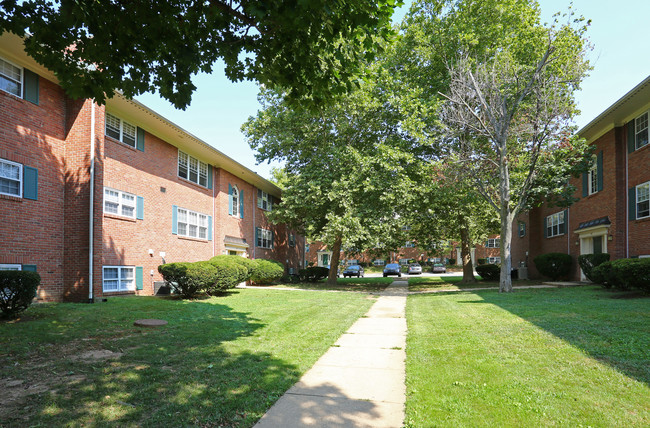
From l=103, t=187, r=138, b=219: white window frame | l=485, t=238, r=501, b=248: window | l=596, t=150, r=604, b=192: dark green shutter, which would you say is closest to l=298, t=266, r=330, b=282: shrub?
l=103, t=187, r=138, b=219: white window frame

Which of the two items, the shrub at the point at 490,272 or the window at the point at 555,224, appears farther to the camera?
the shrub at the point at 490,272

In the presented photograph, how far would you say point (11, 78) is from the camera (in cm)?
1073

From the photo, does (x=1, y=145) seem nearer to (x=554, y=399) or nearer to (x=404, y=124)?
(x=554, y=399)

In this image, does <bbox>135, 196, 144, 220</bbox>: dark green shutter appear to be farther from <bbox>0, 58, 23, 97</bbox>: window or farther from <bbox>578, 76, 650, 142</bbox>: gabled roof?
<bbox>578, 76, 650, 142</bbox>: gabled roof

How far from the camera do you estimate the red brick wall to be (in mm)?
10438

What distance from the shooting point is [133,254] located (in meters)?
14.4

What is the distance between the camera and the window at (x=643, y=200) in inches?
587

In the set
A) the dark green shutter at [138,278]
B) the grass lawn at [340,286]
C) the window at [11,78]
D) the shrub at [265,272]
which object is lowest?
the grass lawn at [340,286]

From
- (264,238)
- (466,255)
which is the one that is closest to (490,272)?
(466,255)

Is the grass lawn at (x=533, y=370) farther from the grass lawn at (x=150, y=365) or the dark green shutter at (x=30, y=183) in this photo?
the dark green shutter at (x=30, y=183)

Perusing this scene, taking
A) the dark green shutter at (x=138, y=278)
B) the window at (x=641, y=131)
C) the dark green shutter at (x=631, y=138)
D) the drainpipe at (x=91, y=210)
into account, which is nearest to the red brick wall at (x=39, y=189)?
the drainpipe at (x=91, y=210)

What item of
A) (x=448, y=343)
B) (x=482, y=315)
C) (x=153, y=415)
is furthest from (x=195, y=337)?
(x=482, y=315)

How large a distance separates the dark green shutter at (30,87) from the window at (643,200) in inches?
824

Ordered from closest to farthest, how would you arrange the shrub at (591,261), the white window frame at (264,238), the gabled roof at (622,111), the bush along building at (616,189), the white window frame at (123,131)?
the white window frame at (123,131) → the gabled roof at (622,111) → the bush along building at (616,189) → the shrub at (591,261) → the white window frame at (264,238)
